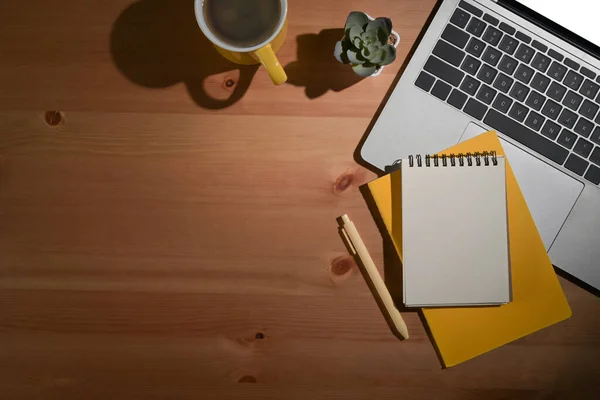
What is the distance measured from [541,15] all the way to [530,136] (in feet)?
0.48

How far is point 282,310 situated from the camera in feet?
2.24

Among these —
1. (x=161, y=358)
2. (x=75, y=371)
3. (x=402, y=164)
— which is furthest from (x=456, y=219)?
(x=75, y=371)

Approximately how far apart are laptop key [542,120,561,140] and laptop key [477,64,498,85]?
0.28ft

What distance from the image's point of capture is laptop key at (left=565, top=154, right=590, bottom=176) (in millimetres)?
634

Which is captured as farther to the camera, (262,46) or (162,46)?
(162,46)

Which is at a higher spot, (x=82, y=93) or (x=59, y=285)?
(x=82, y=93)

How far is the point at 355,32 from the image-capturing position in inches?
23.9

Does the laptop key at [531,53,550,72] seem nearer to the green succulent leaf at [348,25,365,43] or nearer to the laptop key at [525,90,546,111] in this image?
the laptop key at [525,90,546,111]

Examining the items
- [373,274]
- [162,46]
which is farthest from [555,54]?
[162,46]

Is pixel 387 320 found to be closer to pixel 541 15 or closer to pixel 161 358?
pixel 161 358

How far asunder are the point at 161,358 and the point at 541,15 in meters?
0.64

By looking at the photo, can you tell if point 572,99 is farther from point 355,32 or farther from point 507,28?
point 355,32

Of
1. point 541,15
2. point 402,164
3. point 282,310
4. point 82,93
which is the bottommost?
point 282,310

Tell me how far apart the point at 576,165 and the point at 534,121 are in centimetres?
7
